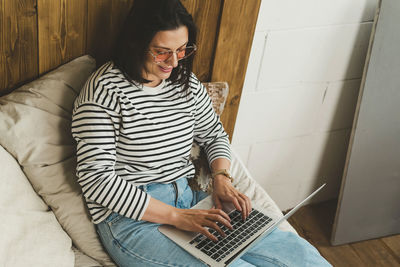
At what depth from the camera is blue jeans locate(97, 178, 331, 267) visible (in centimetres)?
138

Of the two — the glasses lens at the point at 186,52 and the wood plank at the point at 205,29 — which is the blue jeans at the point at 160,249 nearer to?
the glasses lens at the point at 186,52

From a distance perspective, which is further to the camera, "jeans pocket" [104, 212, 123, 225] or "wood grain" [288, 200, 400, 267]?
"wood grain" [288, 200, 400, 267]

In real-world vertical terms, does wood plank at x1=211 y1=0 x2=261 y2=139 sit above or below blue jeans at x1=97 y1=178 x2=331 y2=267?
above

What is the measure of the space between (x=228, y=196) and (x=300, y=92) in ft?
2.65

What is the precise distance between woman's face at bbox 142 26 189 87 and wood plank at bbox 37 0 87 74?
0.27 meters

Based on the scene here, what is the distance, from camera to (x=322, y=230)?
96.6 inches

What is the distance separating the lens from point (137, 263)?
1.39 m

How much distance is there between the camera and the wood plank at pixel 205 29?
171 centimetres

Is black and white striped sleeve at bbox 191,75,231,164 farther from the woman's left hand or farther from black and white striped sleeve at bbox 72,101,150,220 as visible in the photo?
black and white striped sleeve at bbox 72,101,150,220

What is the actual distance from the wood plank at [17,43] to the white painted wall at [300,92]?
2.81ft

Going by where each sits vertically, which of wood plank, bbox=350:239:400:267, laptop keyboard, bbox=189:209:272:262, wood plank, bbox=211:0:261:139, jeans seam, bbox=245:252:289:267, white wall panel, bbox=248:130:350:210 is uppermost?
wood plank, bbox=211:0:261:139

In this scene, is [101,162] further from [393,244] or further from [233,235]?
[393,244]

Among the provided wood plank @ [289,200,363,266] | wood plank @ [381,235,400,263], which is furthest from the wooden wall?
wood plank @ [381,235,400,263]

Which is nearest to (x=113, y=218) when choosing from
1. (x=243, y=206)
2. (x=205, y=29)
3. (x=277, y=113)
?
(x=243, y=206)
